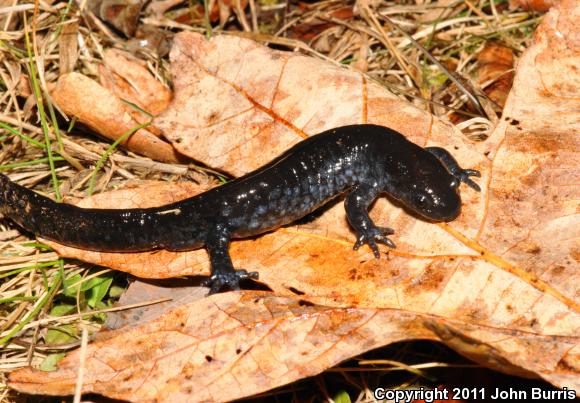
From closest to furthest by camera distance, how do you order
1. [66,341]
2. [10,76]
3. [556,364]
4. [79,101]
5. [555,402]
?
1. [556,364]
2. [555,402]
3. [66,341]
4. [79,101]
5. [10,76]

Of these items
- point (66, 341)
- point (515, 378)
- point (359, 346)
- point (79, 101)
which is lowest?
point (66, 341)

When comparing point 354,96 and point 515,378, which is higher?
point 354,96

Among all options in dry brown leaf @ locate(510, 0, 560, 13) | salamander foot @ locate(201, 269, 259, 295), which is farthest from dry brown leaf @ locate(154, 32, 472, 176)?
dry brown leaf @ locate(510, 0, 560, 13)

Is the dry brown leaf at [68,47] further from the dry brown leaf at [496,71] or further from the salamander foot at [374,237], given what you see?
the dry brown leaf at [496,71]

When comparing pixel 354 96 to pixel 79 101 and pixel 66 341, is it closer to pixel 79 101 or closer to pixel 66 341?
pixel 79 101

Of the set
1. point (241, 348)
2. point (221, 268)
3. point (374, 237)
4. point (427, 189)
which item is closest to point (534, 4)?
point (427, 189)

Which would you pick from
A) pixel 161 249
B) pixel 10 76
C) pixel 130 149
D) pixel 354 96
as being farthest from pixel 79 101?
pixel 354 96

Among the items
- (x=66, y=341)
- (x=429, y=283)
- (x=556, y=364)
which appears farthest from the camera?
(x=66, y=341)
